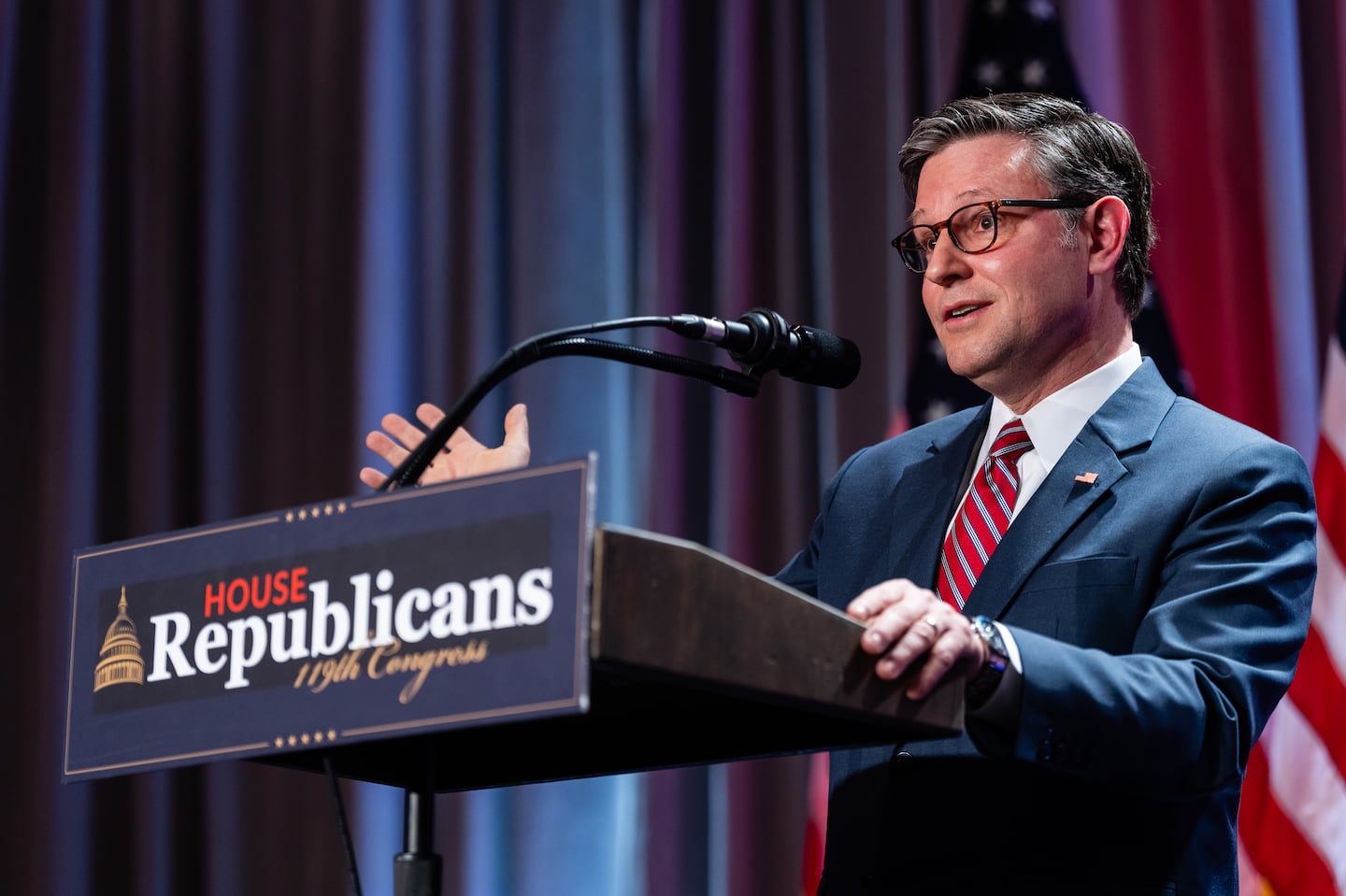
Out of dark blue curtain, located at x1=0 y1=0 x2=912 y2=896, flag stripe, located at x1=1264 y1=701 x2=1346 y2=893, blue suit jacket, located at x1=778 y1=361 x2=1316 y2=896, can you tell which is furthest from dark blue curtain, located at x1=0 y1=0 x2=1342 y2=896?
blue suit jacket, located at x1=778 y1=361 x2=1316 y2=896

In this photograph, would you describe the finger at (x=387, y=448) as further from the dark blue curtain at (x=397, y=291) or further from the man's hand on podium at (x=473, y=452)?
the dark blue curtain at (x=397, y=291)

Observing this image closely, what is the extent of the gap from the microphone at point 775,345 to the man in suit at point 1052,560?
0.95 ft

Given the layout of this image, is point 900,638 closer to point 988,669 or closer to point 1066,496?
point 988,669

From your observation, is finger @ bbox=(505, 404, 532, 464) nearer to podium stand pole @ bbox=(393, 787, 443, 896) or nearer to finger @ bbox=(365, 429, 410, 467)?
finger @ bbox=(365, 429, 410, 467)

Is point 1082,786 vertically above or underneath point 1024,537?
underneath

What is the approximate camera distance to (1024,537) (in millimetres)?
1647

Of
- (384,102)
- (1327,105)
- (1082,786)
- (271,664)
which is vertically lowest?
(1082,786)

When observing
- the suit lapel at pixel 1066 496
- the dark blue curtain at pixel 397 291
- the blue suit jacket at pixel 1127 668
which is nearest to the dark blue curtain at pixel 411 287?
the dark blue curtain at pixel 397 291

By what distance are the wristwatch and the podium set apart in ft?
0.18

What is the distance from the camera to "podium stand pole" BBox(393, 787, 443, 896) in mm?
1131

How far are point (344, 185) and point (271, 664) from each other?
3185mm

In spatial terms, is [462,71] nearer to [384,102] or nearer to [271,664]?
[384,102]

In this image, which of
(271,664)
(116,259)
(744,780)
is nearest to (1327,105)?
(744,780)

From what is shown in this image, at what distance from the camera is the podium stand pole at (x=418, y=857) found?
1.13 meters
